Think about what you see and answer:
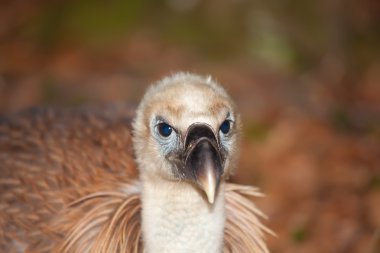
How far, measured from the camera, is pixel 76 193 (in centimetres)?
519

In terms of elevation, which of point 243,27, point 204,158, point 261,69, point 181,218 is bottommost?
point 181,218

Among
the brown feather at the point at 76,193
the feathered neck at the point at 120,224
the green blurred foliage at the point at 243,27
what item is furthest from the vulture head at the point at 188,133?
the green blurred foliage at the point at 243,27

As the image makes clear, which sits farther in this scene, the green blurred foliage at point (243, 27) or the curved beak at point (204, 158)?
the green blurred foliage at point (243, 27)

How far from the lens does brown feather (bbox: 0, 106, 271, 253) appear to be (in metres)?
4.88

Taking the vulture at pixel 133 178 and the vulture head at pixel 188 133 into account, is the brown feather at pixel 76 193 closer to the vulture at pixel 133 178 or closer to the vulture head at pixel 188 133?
the vulture at pixel 133 178

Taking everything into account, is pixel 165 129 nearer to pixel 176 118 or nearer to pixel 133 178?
pixel 176 118

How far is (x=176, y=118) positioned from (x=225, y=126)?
253mm

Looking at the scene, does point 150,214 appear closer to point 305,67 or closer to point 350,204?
point 350,204

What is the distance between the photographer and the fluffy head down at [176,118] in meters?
4.27

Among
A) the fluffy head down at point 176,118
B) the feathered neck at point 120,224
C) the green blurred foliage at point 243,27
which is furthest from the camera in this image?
the green blurred foliage at point 243,27

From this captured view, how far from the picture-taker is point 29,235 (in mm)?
5016

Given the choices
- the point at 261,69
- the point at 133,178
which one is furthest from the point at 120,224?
the point at 261,69

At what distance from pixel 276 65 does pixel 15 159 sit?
401 cm

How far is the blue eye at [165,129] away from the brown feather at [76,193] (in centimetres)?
60
